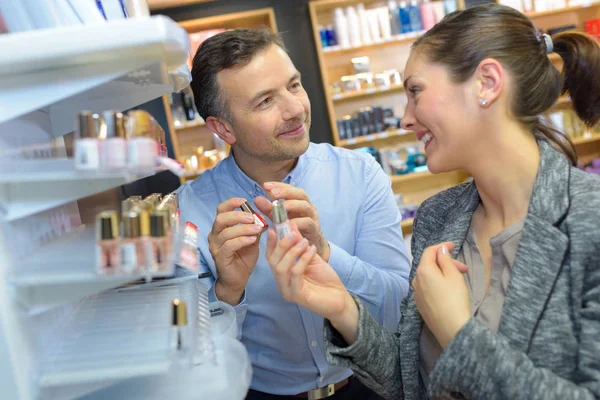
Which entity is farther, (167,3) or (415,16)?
(415,16)

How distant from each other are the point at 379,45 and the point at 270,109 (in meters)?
3.41

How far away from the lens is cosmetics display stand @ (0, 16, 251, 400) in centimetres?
78

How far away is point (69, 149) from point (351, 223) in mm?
911

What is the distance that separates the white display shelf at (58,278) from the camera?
31.6 inches

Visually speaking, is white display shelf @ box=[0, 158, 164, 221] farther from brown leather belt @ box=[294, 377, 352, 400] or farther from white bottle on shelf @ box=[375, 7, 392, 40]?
white bottle on shelf @ box=[375, 7, 392, 40]

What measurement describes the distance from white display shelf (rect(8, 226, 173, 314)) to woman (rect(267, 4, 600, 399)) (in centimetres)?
39

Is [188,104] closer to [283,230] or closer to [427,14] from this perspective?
[427,14]

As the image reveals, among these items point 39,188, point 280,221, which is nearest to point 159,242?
point 39,188

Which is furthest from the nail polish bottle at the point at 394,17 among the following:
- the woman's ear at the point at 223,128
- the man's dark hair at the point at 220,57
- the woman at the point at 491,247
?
the woman at the point at 491,247

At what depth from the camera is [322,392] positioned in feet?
6.01

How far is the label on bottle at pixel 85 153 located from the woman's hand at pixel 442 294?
29.2 inches

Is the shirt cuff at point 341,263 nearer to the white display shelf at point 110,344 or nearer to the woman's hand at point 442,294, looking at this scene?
the woman's hand at point 442,294

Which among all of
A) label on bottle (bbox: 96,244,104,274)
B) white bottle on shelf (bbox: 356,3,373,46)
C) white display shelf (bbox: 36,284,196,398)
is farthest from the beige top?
white bottle on shelf (bbox: 356,3,373,46)

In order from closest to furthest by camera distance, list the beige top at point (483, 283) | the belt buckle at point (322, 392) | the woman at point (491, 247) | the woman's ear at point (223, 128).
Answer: the woman at point (491, 247), the beige top at point (483, 283), the belt buckle at point (322, 392), the woman's ear at point (223, 128)
